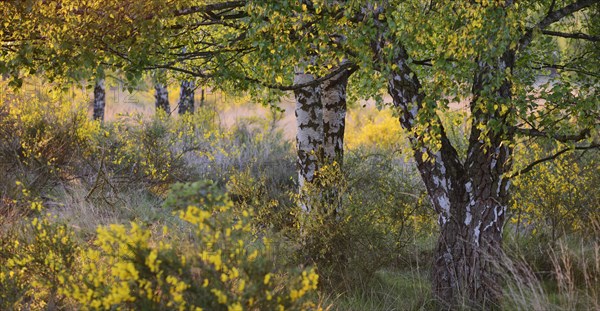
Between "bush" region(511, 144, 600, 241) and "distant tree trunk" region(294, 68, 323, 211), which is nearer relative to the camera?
"distant tree trunk" region(294, 68, 323, 211)

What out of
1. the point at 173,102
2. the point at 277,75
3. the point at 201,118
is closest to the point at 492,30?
the point at 277,75

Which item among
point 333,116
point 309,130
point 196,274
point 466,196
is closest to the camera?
point 196,274

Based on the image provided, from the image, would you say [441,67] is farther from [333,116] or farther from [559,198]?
[559,198]

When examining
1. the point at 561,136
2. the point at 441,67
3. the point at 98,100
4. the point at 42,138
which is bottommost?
the point at 561,136

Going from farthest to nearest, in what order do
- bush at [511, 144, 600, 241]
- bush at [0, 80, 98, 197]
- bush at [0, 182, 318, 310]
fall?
1. bush at [0, 80, 98, 197]
2. bush at [511, 144, 600, 241]
3. bush at [0, 182, 318, 310]

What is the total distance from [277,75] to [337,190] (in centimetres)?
167

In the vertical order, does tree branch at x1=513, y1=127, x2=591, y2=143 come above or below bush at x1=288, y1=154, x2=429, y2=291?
above

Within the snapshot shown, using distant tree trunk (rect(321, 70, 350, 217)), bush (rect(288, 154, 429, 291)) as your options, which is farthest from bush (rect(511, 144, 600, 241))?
distant tree trunk (rect(321, 70, 350, 217))

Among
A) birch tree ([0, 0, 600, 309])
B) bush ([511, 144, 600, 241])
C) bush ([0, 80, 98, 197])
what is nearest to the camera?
birch tree ([0, 0, 600, 309])

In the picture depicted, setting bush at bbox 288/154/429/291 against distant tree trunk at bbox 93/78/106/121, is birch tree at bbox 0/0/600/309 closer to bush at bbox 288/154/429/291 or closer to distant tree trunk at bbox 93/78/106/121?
bush at bbox 288/154/429/291

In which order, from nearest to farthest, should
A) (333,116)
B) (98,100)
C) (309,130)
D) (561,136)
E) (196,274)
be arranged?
(196,274) → (561,136) → (309,130) → (333,116) → (98,100)

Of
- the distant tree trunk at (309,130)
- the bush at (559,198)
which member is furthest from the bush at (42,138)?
the bush at (559,198)

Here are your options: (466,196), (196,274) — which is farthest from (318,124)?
(196,274)

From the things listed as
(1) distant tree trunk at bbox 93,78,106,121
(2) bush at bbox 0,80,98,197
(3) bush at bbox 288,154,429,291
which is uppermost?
(1) distant tree trunk at bbox 93,78,106,121
